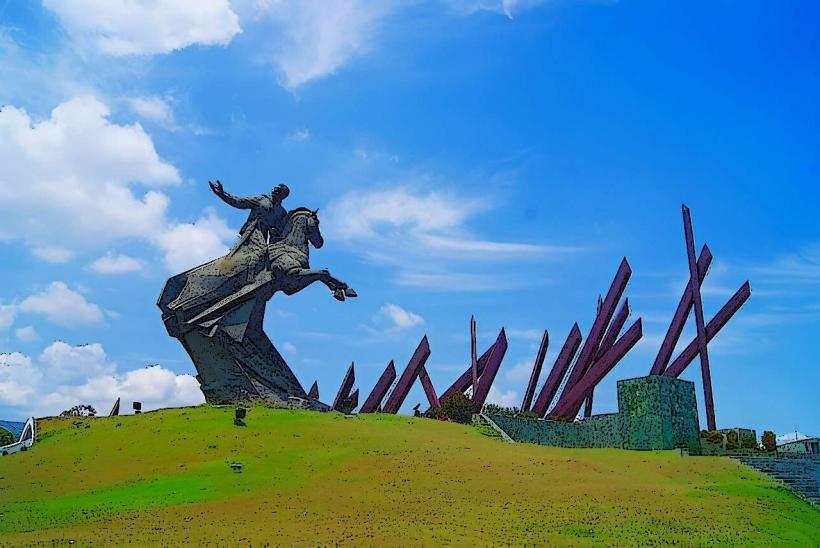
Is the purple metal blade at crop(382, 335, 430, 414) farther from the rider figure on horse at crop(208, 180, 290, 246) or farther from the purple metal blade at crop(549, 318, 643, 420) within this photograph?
the rider figure on horse at crop(208, 180, 290, 246)

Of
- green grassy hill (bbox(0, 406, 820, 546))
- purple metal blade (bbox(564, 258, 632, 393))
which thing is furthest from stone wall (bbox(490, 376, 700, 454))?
purple metal blade (bbox(564, 258, 632, 393))

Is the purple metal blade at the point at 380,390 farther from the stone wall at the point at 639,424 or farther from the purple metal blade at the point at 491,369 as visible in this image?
the stone wall at the point at 639,424

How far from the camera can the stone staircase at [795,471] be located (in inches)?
694

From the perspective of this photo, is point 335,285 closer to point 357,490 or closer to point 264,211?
point 264,211

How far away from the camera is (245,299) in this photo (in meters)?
26.0

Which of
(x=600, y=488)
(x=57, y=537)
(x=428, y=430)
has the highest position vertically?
(x=428, y=430)

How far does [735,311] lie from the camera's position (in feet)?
100

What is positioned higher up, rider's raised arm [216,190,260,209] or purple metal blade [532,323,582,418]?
rider's raised arm [216,190,260,209]

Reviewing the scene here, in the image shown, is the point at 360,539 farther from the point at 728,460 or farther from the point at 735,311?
the point at 735,311

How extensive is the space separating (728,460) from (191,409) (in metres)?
15.7

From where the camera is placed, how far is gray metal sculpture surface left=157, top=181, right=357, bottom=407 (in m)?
25.4

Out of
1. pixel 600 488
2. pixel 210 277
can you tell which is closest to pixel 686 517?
pixel 600 488

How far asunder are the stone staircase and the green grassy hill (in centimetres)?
59

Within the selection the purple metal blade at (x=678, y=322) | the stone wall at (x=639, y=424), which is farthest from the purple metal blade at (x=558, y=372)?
the stone wall at (x=639, y=424)
